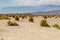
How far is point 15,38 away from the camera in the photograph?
15.5 metres

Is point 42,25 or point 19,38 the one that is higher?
point 19,38

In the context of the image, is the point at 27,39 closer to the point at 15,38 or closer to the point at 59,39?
the point at 15,38

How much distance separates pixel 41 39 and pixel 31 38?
2.67 ft

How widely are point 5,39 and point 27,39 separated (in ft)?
5.42

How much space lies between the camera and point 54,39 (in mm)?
15688

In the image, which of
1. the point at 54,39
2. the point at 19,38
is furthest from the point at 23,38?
the point at 54,39

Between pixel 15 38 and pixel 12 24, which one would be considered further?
pixel 12 24

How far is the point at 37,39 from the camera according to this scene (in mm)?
15305

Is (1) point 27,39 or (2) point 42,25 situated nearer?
(1) point 27,39

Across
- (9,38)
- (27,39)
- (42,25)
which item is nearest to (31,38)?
(27,39)

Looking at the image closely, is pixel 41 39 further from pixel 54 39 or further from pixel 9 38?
pixel 9 38

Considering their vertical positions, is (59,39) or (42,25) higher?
(59,39)

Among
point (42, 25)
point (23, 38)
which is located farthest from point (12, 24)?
point (23, 38)

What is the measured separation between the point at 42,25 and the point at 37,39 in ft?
34.5
